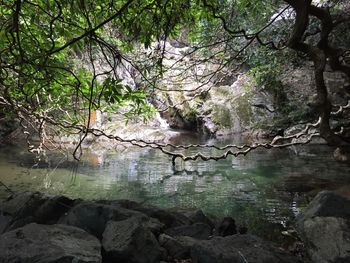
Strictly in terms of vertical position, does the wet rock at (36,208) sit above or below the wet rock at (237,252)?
above

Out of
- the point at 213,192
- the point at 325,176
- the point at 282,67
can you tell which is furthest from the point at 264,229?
the point at 282,67

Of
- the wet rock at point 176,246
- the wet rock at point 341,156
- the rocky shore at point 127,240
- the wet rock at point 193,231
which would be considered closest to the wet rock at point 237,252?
the rocky shore at point 127,240

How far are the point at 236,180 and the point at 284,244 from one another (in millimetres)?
3658

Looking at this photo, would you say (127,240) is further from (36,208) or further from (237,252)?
(36,208)

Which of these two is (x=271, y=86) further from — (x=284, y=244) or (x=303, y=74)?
(x=284, y=244)

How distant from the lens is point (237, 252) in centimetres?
318

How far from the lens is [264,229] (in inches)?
190

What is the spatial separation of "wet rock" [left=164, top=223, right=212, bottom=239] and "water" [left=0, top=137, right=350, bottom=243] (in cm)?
81

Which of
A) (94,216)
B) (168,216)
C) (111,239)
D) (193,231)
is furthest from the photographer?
(168,216)

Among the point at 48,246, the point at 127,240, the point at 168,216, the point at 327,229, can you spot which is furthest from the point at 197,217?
the point at 48,246

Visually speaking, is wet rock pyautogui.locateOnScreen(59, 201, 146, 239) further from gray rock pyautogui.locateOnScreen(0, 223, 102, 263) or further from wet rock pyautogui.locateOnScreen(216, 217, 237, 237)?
wet rock pyautogui.locateOnScreen(216, 217, 237, 237)

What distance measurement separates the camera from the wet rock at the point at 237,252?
3121 millimetres

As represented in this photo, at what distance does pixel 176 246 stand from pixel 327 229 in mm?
1482

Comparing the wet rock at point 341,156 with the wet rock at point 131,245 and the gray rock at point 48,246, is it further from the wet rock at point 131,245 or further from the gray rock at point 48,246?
the gray rock at point 48,246
